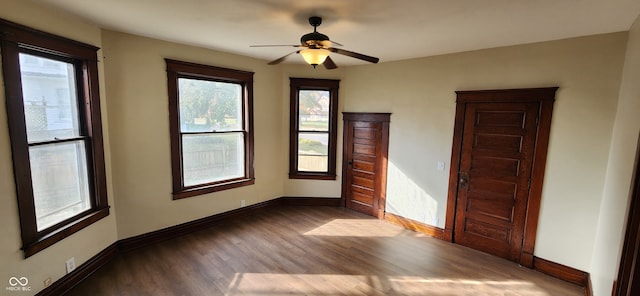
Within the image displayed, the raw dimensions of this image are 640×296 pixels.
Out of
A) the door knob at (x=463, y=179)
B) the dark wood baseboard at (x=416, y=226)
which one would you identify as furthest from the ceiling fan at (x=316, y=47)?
the dark wood baseboard at (x=416, y=226)

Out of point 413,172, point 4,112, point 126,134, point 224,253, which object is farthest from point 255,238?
point 4,112

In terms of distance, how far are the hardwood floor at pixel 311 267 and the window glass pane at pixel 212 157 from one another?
798mm

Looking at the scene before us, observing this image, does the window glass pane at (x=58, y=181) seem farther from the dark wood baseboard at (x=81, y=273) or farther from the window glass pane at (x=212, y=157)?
the window glass pane at (x=212, y=157)

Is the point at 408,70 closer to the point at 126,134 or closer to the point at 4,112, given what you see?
the point at 126,134

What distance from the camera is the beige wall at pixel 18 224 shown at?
2084 mm

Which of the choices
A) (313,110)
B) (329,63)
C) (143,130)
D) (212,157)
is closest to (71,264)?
(143,130)

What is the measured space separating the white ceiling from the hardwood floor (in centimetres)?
259

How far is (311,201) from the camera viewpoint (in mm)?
5180

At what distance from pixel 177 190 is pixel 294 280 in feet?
6.77

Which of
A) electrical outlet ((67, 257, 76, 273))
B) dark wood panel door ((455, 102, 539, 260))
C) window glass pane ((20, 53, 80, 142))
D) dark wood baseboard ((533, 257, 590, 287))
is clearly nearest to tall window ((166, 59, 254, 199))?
window glass pane ((20, 53, 80, 142))

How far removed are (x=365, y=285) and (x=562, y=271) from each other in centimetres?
220

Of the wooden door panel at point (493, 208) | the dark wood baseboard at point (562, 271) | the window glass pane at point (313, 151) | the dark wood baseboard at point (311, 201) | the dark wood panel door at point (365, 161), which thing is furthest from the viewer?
the dark wood baseboard at point (311, 201)

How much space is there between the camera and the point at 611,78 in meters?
2.66

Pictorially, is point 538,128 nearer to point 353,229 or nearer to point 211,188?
point 353,229
